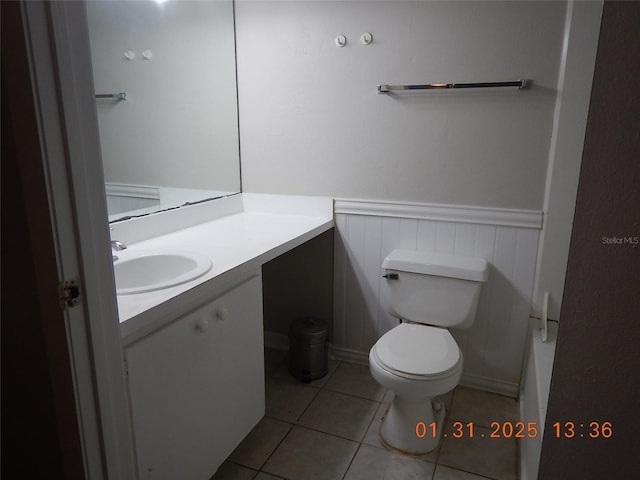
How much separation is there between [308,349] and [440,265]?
2.57 ft

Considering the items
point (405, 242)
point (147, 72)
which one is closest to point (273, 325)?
point (405, 242)

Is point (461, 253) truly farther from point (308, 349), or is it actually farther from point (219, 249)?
point (219, 249)

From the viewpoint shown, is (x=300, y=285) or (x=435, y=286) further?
(x=300, y=285)

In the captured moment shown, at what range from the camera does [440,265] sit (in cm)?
198

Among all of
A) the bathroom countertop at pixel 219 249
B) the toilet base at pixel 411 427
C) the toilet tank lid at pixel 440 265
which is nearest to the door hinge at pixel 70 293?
the bathroom countertop at pixel 219 249

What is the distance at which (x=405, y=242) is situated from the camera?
2.21 metres

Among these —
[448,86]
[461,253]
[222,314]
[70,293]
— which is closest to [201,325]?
[222,314]

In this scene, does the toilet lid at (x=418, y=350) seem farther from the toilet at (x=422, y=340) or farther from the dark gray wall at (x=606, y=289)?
the dark gray wall at (x=606, y=289)

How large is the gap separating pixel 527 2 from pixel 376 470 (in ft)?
6.33

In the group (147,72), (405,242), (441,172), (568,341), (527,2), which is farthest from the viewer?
(405,242)

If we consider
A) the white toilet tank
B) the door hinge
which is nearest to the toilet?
the white toilet tank

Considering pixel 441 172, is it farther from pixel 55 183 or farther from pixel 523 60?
pixel 55 183

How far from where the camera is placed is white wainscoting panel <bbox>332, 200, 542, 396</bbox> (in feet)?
6.64

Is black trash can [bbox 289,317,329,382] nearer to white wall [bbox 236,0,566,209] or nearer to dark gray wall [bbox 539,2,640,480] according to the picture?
white wall [bbox 236,0,566,209]
